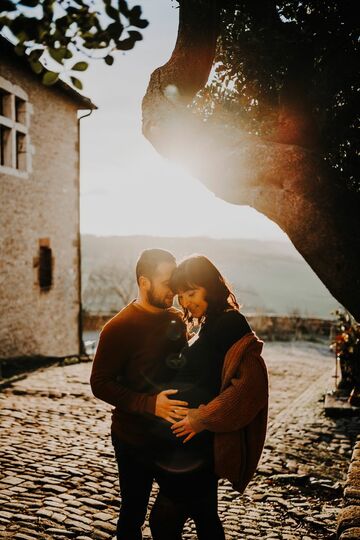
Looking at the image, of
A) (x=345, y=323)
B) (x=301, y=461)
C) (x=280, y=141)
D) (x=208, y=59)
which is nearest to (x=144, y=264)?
(x=280, y=141)

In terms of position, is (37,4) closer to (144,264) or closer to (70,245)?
(144,264)

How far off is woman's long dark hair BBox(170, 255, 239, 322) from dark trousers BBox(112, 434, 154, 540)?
808 mm

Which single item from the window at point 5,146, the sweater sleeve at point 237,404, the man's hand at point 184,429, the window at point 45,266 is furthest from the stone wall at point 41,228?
the sweater sleeve at point 237,404

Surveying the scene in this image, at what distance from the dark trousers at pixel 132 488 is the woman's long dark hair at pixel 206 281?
808 mm

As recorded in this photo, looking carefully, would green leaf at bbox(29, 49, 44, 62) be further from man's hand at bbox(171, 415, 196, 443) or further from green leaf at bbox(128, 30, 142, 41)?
man's hand at bbox(171, 415, 196, 443)

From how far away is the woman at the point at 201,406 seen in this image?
96.6 inches

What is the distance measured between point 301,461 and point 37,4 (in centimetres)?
536

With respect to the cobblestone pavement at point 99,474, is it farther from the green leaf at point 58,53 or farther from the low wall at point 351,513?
the green leaf at point 58,53

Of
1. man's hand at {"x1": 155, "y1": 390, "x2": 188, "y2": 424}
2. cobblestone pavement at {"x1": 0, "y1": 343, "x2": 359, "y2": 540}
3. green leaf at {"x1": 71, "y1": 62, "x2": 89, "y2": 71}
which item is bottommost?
cobblestone pavement at {"x1": 0, "y1": 343, "x2": 359, "y2": 540}

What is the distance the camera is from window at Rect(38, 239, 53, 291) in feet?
49.4

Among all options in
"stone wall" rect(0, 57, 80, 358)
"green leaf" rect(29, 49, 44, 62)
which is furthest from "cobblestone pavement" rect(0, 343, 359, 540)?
"stone wall" rect(0, 57, 80, 358)

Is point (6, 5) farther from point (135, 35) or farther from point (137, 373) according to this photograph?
point (137, 373)

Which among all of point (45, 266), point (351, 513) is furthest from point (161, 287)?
point (45, 266)

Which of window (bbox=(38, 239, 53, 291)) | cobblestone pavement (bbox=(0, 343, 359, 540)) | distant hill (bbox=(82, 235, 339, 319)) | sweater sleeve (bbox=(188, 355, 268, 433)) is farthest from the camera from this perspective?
distant hill (bbox=(82, 235, 339, 319))
